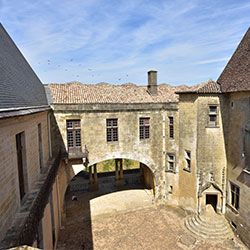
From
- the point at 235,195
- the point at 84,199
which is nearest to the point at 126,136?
the point at 84,199

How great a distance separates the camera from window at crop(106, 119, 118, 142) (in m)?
17.8

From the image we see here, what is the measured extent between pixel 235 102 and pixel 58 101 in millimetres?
12320

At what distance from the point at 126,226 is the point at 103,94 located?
10313 millimetres

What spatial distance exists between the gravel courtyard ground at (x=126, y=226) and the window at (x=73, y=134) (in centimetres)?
556

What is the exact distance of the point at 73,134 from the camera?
17.0 m

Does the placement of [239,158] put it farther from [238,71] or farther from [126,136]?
[126,136]

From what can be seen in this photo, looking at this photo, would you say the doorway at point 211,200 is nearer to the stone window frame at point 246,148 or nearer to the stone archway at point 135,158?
the stone archway at point 135,158

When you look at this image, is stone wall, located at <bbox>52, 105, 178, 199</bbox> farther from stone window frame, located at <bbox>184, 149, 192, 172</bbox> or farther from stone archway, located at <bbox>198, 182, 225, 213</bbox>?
stone archway, located at <bbox>198, 182, 225, 213</bbox>

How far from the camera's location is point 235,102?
49.1 feet

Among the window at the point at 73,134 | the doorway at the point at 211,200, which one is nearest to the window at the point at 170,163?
the doorway at the point at 211,200

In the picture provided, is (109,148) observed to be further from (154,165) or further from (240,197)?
(240,197)

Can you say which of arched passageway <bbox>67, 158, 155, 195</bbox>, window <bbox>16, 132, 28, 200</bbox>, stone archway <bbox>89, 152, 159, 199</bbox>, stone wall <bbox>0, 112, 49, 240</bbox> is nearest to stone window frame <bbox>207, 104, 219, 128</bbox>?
stone archway <bbox>89, 152, 159, 199</bbox>

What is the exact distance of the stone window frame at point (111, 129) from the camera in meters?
17.7

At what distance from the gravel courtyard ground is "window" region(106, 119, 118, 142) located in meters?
5.97
